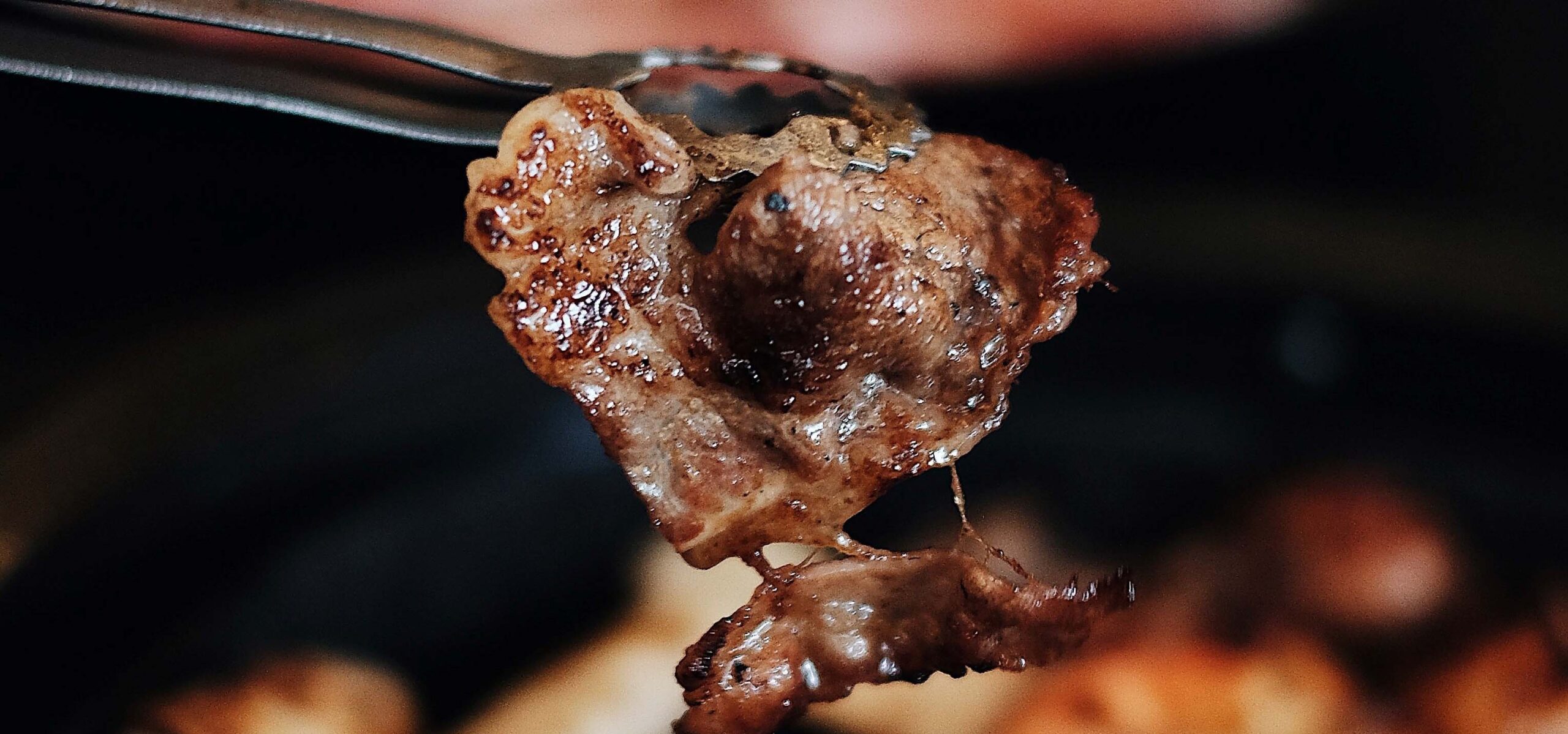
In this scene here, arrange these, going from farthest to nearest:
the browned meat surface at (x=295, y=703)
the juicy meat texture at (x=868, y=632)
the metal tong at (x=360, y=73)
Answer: the browned meat surface at (x=295, y=703) → the juicy meat texture at (x=868, y=632) → the metal tong at (x=360, y=73)

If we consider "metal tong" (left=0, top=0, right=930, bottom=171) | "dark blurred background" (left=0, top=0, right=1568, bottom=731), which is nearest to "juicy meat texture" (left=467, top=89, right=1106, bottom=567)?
"metal tong" (left=0, top=0, right=930, bottom=171)

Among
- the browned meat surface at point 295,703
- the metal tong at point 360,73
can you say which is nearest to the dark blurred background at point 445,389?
the browned meat surface at point 295,703

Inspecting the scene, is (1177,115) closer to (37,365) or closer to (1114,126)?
(1114,126)

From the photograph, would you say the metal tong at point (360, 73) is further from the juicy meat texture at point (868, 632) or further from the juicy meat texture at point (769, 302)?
the juicy meat texture at point (868, 632)

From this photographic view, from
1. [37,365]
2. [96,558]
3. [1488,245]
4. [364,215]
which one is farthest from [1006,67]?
[37,365]

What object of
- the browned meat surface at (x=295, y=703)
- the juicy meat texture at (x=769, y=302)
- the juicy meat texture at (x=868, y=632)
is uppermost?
the browned meat surface at (x=295, y=703)

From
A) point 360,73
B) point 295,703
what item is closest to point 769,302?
point 360,73

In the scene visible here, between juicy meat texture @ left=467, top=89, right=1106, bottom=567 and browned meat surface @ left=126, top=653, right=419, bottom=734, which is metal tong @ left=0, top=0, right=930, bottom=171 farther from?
browned meat surface @ left=126, top=653, right=419, bottom=734
